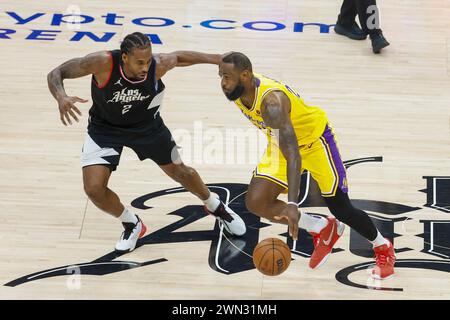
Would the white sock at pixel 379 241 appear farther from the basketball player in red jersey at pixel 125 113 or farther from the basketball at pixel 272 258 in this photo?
the basketball player in red jersey at pixel 125 113

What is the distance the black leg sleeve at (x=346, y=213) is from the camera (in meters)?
6.95

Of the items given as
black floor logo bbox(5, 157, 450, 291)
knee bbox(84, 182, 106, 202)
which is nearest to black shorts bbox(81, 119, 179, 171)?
knee bbox(84, 182, 106, 202)

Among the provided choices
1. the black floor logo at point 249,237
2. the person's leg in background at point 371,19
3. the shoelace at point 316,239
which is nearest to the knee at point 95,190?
the black floor logo at point 249,237

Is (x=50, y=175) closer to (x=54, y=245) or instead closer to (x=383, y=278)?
(x=54, y=245)

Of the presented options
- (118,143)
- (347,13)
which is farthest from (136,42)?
(347,13)

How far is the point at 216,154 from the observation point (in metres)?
9.09

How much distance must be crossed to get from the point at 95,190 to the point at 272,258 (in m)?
1.46

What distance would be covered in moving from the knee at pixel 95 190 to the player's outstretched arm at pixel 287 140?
145 centimetres

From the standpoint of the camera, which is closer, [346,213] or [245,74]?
[245,74]

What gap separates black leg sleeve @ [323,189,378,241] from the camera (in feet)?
22.8

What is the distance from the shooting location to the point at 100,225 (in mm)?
7988

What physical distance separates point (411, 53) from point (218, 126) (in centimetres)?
279

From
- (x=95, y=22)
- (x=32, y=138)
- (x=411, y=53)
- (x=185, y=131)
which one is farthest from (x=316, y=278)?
(x=95, y=22)

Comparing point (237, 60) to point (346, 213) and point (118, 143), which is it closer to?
point (118, 143)
